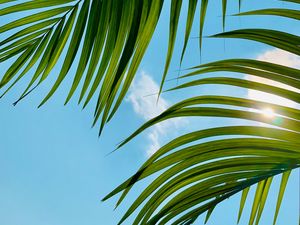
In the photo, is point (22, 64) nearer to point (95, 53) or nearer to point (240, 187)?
point (95, 53)

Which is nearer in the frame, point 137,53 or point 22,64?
point 137,53

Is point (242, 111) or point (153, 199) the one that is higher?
point (242, 111)

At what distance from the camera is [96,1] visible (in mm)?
694

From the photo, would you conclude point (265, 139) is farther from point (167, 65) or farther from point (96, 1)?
point (96, 1)

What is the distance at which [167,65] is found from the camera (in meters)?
0.63

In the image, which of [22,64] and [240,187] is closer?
[240,187]

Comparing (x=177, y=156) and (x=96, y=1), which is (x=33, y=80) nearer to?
(x=96, y=1)

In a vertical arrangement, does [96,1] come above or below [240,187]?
above

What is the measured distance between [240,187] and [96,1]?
13.8 inches

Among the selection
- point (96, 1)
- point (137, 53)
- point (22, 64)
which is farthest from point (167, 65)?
point (22, 64)

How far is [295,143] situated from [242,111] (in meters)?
0.08

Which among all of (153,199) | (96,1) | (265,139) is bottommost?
(153,199)

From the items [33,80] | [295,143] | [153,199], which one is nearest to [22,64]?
[33,80]

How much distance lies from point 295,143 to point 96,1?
0.36m
